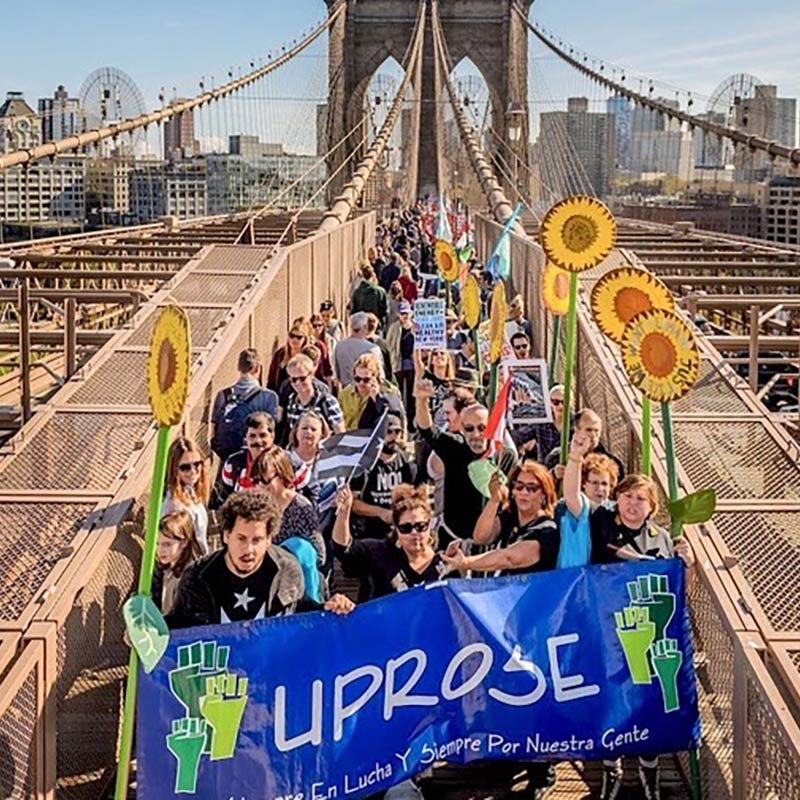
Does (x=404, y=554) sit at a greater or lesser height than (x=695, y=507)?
lesser

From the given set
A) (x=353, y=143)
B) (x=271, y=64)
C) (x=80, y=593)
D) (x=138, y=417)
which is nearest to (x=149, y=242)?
(x=138, y=417)

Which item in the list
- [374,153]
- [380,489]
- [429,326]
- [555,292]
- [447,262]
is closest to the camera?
[380,489]

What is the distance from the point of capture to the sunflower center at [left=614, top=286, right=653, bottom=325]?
5164 millimetres

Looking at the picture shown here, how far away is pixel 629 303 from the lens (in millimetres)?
5211

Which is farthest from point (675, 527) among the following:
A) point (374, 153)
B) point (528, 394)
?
point (374, 153)

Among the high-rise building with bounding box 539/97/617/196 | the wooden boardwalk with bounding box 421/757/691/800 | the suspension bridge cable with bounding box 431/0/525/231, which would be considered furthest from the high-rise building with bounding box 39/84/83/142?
the wooden boardwalk with bounding box 421/757/691/800

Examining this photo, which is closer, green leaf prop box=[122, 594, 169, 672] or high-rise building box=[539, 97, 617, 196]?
green leaf prop box=[122, 594, 169, 672]

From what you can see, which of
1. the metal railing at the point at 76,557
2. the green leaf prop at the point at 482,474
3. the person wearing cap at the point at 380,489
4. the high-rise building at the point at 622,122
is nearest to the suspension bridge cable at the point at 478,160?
the high-rise building at the point at 622,122

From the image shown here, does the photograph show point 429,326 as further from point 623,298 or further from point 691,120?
point 691,120

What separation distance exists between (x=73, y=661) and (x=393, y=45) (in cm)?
4829

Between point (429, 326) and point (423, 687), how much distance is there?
15.7 ft

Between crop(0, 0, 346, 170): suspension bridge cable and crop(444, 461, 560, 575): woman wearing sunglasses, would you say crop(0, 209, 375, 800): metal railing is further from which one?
crop(0, 0, 346, 170): suspension bridge cable

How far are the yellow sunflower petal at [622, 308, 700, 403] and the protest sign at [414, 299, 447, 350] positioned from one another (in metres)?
4.03

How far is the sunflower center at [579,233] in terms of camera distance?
6.00m
